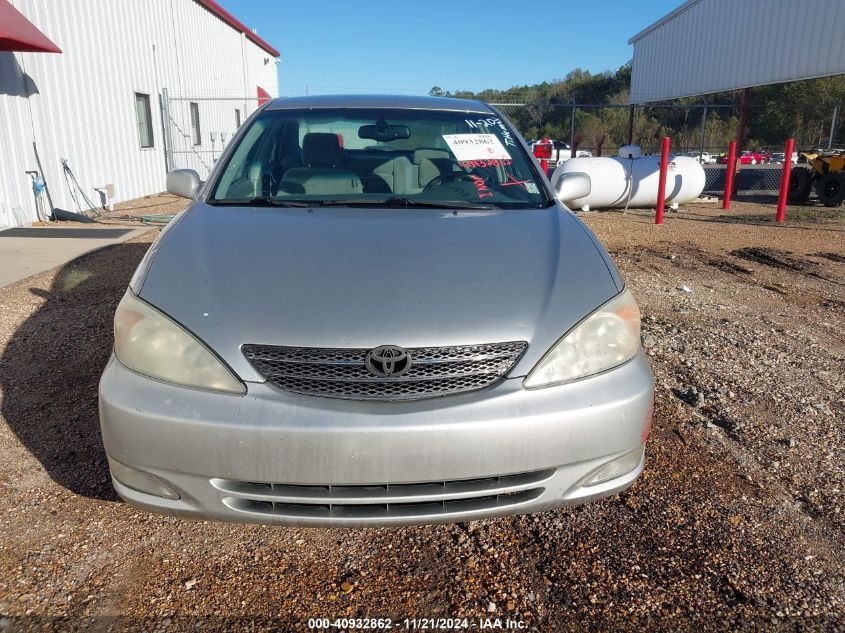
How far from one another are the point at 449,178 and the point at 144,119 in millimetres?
12935

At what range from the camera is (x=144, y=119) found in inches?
555

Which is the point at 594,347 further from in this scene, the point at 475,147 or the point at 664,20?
the point at 664,20

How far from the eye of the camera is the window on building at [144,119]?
13.8 m

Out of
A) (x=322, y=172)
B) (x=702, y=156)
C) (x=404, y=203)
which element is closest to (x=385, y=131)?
(x=322, y=172)

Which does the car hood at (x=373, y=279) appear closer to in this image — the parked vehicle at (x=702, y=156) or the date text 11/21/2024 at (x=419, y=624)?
the date text 11/21/2024 at (x=419, y=624)

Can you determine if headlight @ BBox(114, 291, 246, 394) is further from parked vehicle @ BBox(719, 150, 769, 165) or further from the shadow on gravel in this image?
parked vehicle @ BBox(719, 150, 769, 165)

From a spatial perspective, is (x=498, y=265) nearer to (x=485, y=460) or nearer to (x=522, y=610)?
(x=485, y=460)

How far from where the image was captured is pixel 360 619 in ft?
6.63

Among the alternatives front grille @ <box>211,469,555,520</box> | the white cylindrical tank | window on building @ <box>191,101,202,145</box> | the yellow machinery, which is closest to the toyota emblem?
front grille @ <box>211,469,555,520</box>

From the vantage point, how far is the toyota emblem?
1.96 m

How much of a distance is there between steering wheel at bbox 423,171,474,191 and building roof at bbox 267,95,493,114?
56cm

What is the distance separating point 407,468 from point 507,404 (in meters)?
0.35

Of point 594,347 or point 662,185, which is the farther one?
point 662,185

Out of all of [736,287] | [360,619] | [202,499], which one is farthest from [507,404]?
[736,287]
